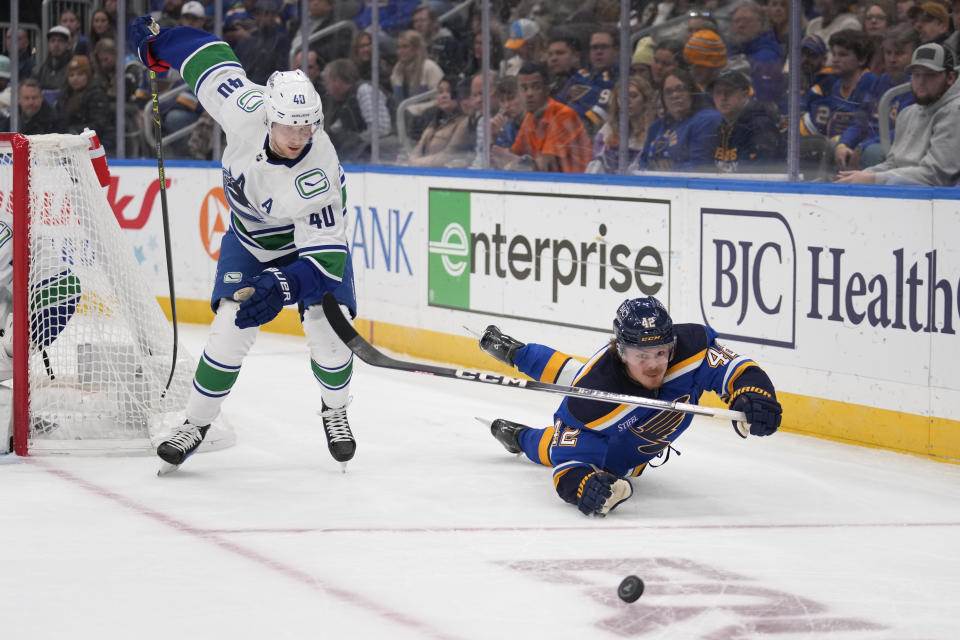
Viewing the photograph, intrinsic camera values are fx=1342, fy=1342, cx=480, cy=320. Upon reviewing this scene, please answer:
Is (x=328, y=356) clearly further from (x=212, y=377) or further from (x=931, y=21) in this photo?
(x=931, y=21)

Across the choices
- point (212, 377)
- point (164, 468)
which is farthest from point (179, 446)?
point (212, 377)

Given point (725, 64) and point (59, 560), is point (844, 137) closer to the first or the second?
point (725, 64)

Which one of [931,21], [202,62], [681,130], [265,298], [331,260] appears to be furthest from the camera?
[681,130]

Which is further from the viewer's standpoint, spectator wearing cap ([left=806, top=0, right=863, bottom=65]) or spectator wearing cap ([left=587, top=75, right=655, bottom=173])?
spectator wearing cap ([left=587, top=75, right=655, bottom=173])

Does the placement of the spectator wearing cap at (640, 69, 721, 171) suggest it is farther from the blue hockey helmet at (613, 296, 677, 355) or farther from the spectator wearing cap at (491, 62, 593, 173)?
the blue hockey helmet at (613, 296, 677, 355)

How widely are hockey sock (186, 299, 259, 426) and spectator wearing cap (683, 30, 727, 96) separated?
2.42 m

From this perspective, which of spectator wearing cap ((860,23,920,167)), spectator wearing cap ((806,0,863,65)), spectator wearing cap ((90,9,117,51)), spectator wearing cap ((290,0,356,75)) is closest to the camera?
spectator wearing cap ((860,23,920,167))

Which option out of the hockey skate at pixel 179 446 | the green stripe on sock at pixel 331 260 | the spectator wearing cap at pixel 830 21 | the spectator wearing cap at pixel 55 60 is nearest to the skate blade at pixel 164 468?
the hockey skate at pixel 179 446

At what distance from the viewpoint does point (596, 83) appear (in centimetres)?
615

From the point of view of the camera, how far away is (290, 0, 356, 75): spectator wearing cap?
7629 millimetres

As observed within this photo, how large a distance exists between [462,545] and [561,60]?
138 inches

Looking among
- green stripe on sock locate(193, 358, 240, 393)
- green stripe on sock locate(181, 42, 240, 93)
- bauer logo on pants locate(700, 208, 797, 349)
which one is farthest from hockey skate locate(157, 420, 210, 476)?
bauer logo on pants locate(700, 208, 797, 349)

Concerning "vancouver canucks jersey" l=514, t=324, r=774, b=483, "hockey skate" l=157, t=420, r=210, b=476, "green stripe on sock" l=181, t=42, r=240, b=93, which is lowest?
"hockey skate" l=157, t=420, r=210, b=476

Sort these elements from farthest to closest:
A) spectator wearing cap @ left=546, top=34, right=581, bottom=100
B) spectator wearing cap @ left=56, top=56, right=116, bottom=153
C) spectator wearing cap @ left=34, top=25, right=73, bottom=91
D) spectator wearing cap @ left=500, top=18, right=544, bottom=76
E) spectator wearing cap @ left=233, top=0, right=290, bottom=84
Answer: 1. spectator wearing cap @ left=34, top=25, right=73, bottom=91
2. spectator wearing cap @ left=56, top=56, right=116, bottom=153
3. spectator wearing cap @ left=233, top=0, right=290, bottom=84
4. spectator wearing cap @ left=500, top=18, right=544, bottom=76
5. spectator wearing cap @ left=546, top=34, right=581, bottom=100
